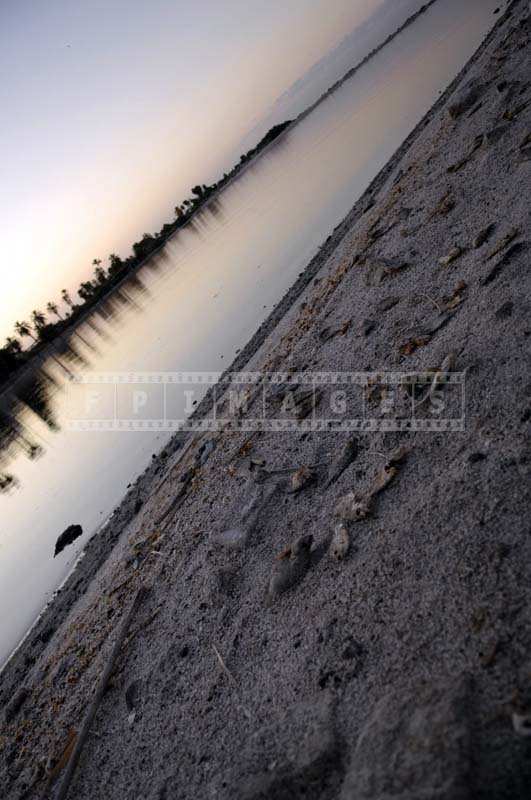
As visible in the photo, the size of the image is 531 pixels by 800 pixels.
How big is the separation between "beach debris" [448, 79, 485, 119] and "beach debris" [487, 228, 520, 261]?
262 inches

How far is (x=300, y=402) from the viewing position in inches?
228

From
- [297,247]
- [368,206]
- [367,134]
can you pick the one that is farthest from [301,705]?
[367,134]

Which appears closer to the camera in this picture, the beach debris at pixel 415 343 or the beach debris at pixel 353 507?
the beach debris at pixel 353 507

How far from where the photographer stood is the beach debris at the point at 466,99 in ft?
29.6

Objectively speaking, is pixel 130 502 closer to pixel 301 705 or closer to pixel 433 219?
pixel 301 705

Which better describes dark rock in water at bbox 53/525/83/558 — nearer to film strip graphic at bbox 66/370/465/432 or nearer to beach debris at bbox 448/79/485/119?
film strip graphic at bbox 66/370/465/432

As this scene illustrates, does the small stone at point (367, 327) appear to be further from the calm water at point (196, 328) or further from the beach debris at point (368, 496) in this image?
the calm water at point (196, 328)

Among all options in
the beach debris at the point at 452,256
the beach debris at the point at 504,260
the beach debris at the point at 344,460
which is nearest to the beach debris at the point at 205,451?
the beach debris at the point at 344,460

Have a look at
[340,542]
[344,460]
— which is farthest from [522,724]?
[344,460]

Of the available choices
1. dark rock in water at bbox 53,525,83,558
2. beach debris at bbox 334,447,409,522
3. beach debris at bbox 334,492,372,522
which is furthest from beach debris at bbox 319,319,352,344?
dark rock in water at bbox 53,525,83,558

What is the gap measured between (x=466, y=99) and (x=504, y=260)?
7466 mm

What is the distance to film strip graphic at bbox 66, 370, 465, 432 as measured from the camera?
3871mm

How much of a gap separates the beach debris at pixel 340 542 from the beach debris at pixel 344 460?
65 centimetres

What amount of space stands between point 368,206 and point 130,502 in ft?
31.8
